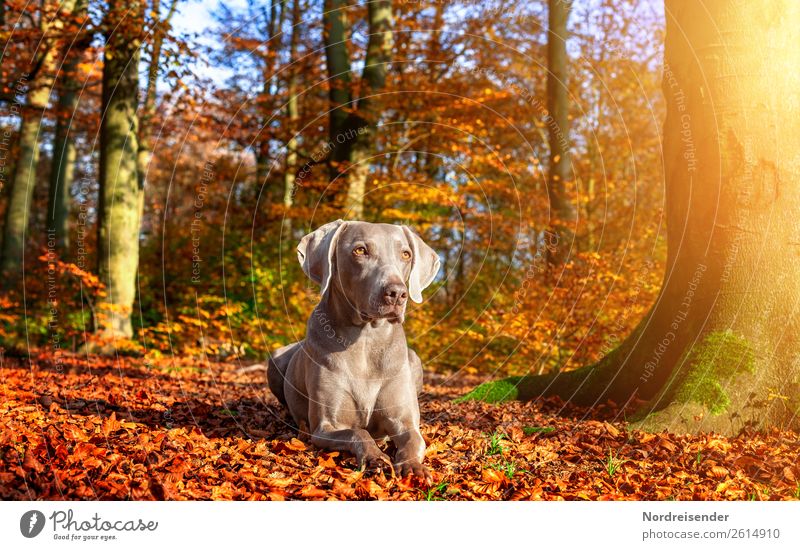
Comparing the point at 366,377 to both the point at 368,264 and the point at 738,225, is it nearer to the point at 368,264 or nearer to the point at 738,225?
the point at 368,264

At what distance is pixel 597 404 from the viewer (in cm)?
814

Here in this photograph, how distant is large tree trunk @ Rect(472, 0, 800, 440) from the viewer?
6.78 meters

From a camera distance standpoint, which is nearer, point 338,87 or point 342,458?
point 342,458

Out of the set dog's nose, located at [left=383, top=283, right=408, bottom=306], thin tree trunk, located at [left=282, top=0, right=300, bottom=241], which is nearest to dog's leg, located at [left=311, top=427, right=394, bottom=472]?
dog's nose, located at [left=383, top=283, right=408, bottom=306]

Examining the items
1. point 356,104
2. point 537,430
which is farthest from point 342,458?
point 356,104

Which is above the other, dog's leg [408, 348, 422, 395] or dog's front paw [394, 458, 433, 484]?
dog's leg [408, 348, 422, 395]

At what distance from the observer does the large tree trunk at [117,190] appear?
14.0 meters

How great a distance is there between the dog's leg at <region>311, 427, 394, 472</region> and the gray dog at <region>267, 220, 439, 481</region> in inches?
0.4

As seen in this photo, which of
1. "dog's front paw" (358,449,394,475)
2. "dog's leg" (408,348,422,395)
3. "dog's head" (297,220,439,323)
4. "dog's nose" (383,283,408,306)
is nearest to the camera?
"dog's front paw" (358,449,394,475)

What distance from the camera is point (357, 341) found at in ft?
19.5

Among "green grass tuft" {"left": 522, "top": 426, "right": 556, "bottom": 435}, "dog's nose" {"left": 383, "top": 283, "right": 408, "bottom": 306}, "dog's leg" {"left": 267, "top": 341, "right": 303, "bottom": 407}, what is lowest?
"green grass tuft" {"left": 522, "top": 426, "right": 556, "bottom": 435}

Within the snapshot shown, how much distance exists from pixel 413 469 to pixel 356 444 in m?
0.54

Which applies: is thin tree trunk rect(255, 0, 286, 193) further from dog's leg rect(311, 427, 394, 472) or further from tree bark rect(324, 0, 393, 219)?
dog's leg rect(311, 427, 394, 472)
